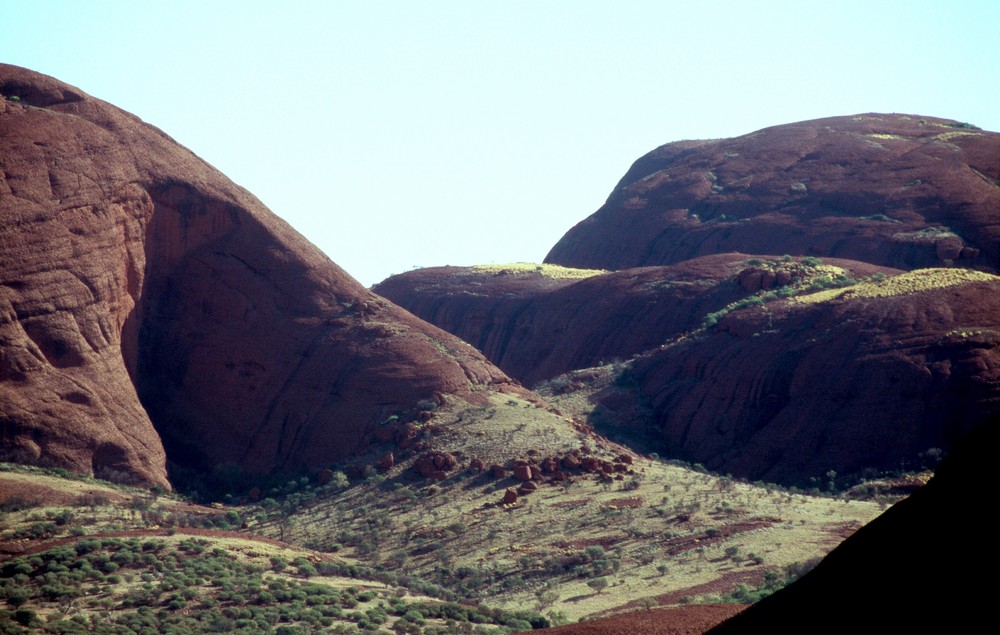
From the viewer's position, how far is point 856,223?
2576 inches

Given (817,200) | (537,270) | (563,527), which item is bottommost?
(563,527)

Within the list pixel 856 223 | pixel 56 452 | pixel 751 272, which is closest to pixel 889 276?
pixel 751 272

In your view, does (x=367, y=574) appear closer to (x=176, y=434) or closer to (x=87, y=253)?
(x=176, y=434)

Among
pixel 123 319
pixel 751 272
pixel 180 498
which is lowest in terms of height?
pixel 180 498

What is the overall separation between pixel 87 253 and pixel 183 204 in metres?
4.21

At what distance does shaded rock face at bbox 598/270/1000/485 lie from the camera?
36.8 metres

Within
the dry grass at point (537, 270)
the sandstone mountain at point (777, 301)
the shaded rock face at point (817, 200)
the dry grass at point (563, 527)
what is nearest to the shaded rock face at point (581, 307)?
the sandstone mountain at point (777, 301)

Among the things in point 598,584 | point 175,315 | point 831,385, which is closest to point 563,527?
point 598,584

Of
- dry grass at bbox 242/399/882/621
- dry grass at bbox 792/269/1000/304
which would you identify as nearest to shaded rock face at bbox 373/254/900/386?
dry grass at bbox 792/269/1000/304

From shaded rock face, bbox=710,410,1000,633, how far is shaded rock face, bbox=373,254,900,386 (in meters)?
40.2

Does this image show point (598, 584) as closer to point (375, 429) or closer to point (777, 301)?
point (375, 429)

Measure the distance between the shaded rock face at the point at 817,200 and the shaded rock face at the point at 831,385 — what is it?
1627 cm

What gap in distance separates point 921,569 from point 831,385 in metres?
29.6

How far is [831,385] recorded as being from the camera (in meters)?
39.8
